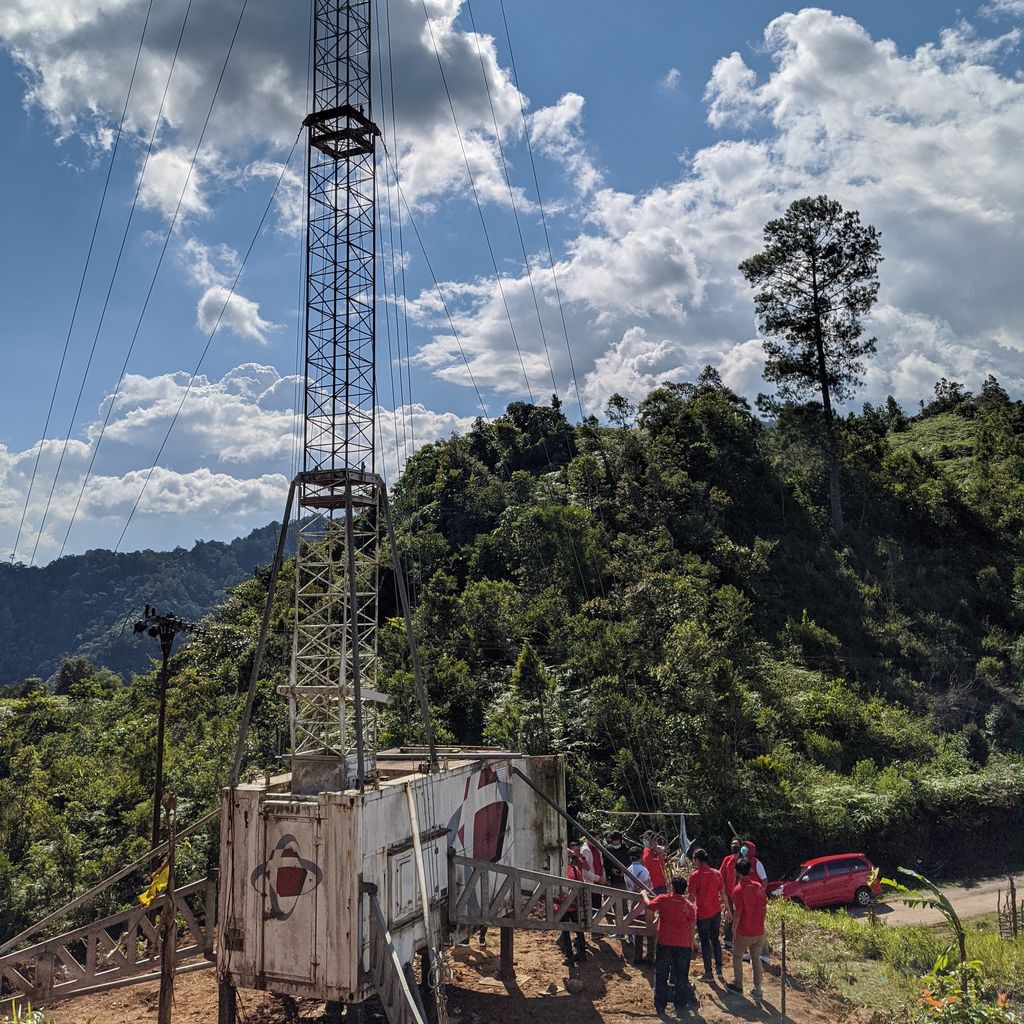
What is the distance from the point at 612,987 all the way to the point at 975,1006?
556 cm

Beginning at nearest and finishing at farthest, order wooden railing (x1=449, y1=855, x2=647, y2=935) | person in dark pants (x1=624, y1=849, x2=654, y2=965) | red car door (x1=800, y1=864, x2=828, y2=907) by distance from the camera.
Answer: wooden railing (x1=449, y1=855, x2=647, y2=935) < person in dark pants (x1=624, y1=849, x2=654, y2=965) < red car door (x1=800, y1=864, x2=828, y2=907)

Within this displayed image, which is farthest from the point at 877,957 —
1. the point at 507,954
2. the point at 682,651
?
the point at 682,651

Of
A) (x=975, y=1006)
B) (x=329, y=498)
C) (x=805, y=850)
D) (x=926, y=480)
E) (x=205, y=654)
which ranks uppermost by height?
(x=926, y=480)

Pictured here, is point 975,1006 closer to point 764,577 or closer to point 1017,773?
point 1017,773

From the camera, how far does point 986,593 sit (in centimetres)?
4331

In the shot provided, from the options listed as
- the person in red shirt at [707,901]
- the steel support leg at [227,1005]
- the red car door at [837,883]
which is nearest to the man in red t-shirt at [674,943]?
the person in red shirt at [707,901]

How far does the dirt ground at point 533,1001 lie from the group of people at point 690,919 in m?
0.27

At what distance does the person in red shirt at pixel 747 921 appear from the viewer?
11836 mm

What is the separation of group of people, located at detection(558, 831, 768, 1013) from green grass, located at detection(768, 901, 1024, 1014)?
1040 millimetres

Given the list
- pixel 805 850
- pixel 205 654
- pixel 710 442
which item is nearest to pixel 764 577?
pixel 710 442

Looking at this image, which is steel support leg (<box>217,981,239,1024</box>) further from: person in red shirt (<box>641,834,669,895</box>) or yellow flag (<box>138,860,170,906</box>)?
person in red shirt (<box>641,834,669,895</box>)

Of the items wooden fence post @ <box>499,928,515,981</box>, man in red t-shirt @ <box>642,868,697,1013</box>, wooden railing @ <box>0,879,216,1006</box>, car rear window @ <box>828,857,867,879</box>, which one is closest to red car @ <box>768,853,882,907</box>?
car rear window @ <box>828,857,867,879</box>

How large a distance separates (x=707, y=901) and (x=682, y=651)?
17163 mm

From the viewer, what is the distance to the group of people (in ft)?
36.9
